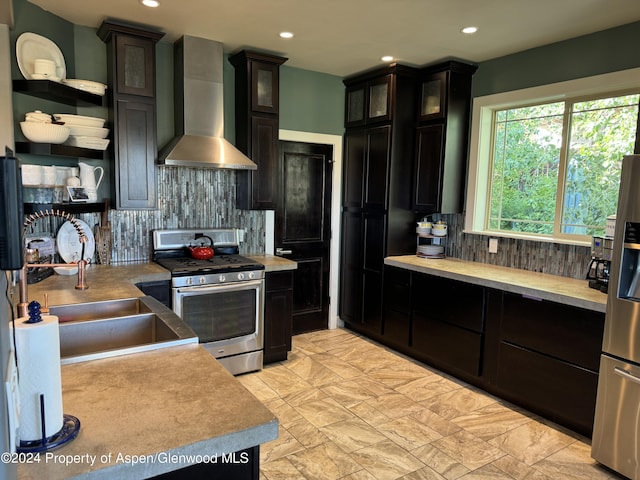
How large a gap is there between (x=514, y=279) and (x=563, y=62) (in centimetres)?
177

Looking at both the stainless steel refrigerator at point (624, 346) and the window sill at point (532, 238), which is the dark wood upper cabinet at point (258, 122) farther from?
the stainless steel refrigerator at point (624, 346)

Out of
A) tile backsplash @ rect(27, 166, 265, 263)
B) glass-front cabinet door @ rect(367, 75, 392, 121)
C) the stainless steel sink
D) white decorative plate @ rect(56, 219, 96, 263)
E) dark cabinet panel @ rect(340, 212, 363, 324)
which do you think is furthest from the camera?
dark cabinet panel @ rect(340, 212, 363, 324)

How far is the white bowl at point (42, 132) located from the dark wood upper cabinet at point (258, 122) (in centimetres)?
149

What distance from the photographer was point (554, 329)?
295cm

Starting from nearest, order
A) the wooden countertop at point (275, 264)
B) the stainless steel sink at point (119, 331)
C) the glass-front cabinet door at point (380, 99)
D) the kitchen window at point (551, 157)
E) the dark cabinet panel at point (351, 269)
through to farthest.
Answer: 1. the stainless steel sink at point (119, 331)
2. the kitchen window at point (551, 157)
3. the wooden countertop at point (275, 264)
4. the glass-front cabinet door at point (380, 99)
5. the dark cabinet panel at point (351, 269)

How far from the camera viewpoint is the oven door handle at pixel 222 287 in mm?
3338

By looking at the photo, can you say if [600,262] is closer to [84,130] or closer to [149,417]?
[149,417]

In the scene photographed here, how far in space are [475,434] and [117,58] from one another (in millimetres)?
3699

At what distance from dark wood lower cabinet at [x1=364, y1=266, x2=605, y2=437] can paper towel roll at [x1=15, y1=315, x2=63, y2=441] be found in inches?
114

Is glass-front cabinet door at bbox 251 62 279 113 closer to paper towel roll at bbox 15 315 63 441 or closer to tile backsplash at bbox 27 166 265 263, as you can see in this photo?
tile backsplash at bbox 27 166 265 263

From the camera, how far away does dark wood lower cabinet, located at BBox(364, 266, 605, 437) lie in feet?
9.23

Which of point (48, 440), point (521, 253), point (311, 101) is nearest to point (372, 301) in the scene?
point (521, 253)

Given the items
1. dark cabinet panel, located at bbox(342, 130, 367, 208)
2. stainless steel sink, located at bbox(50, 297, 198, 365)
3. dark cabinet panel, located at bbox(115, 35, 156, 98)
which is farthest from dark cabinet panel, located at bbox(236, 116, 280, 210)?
stainless steel sink, located at bbox(50, 297, 198, 365)

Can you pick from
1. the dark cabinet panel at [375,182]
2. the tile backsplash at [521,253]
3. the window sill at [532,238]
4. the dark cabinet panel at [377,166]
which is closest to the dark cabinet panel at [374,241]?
the dark cabinet panel at [375,182]
